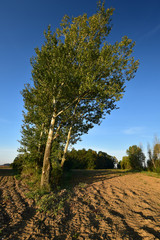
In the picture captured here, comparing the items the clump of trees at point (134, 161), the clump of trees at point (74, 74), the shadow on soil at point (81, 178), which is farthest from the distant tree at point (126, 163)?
the clump of trees at point (74, 74)

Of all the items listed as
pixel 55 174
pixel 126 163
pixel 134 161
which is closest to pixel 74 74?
pixel 55 174

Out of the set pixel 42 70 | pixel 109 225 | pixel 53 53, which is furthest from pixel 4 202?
pixel 53 53

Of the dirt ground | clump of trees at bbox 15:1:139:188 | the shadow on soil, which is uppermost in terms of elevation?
clump of trees at bbox 15:1:139:188

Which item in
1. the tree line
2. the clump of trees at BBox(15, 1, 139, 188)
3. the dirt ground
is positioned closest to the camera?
the dirt ground

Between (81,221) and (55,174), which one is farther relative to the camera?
(55,174)

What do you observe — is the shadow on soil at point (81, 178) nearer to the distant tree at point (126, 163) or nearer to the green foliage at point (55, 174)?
the green foliage at point (55, 174)

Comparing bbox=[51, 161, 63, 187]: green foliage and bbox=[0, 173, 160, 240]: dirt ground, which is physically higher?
bbox=[51, 161, 63, 187]: green foliage

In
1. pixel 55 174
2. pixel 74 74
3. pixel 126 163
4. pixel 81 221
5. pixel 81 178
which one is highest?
pixel 74 74

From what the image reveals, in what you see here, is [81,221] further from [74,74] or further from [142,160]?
[142,160]

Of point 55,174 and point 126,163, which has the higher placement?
point 55,174

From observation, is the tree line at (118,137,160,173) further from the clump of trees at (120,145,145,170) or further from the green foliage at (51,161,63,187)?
the green foliage at (51,161,63,187)

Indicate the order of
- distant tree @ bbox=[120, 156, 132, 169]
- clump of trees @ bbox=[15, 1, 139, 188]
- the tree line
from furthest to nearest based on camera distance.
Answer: distant tree @ bbox=[120, 156, 132, 169]
the tree line
clump of trees @ bbox=[15, 1, 139, 188]

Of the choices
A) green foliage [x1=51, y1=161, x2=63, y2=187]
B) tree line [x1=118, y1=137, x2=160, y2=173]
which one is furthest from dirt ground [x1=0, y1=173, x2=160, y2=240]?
tree line [x1=118, y1=137, x2=160, y2=173]

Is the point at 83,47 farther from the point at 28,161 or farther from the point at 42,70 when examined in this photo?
the point at 28,161
